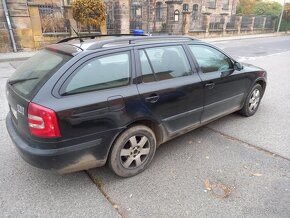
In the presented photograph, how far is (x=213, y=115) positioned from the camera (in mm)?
3908

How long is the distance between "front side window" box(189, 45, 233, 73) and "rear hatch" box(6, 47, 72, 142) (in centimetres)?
190

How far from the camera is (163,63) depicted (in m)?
3.15

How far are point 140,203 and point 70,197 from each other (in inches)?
30.8

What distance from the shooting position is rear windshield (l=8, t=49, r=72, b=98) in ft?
8.12

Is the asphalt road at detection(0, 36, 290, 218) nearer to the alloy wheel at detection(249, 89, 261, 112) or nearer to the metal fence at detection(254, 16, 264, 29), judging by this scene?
the alloy wheel at detection(249, 89, 261, 112)

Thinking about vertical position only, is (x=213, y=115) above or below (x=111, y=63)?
below

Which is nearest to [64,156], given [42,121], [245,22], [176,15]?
[42,121]

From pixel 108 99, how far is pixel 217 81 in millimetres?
1933

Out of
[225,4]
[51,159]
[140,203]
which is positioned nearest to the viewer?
[51,159]

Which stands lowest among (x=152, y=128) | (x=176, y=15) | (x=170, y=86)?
(x=152, y=128)

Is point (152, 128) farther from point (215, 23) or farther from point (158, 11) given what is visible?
point (158, 11)

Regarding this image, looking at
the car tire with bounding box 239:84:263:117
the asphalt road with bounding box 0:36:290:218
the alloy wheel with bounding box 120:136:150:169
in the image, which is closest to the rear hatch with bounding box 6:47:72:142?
the asphalt road with bounding box 0:36:290:218

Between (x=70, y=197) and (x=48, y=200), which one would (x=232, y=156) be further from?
(x=48, y=200)

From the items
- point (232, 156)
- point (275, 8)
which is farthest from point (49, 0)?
point (275, 8)
